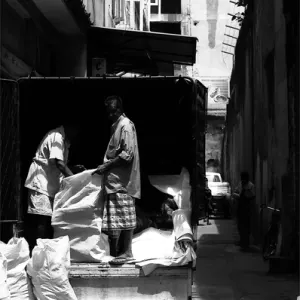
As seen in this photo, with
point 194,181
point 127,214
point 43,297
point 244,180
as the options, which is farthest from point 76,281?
point 244,180

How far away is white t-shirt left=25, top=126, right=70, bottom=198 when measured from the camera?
734cm

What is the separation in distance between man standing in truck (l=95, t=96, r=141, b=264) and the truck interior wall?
98 cm

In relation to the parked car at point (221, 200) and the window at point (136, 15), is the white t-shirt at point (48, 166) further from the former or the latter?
the window at point (136, 15)

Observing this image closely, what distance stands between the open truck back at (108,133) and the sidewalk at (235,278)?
131 centimetres

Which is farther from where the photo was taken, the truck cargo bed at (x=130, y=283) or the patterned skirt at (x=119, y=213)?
the patterned skirt at (x=119, y=213)

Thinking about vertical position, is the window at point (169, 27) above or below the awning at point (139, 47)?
above

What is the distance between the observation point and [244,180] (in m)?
14.1

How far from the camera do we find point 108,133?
8664 mm

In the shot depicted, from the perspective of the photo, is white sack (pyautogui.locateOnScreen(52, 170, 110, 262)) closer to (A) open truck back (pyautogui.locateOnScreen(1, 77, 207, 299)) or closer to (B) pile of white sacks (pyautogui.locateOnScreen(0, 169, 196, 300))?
(B) pile of white sacks (pyautogui.locateOnScreen(0, 169, 196, 300))

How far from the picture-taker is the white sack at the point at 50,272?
257 inches

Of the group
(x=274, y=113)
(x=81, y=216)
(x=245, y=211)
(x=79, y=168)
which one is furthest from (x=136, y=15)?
(x=81, y=216)

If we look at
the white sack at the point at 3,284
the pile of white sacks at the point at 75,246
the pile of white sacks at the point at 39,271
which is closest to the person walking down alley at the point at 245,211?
the pile of white sacks at the point at 75,246

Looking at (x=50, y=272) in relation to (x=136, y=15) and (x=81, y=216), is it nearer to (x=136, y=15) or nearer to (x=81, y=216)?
(x=81, y=216)

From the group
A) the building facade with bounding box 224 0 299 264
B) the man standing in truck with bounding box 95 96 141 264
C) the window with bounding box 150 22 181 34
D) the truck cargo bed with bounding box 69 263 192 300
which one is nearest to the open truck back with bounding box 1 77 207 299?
the truck cargo bed with bounding box 69 263 192 300
